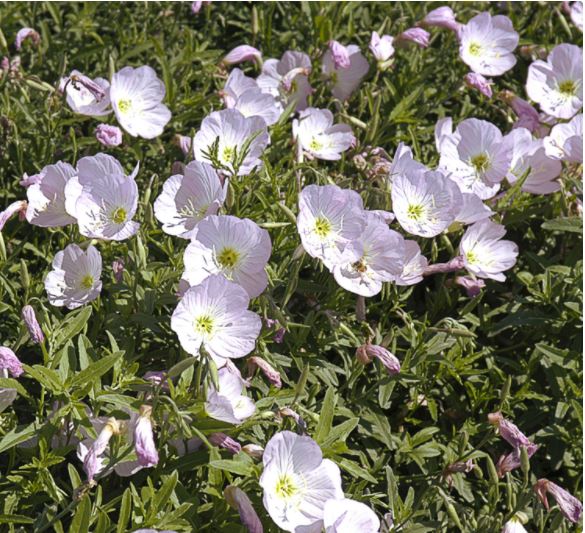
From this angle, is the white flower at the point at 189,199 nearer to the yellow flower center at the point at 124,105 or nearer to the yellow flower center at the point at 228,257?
the yellow flower center at the point at 228,257

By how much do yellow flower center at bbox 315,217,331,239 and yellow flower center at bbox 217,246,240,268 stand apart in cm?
21

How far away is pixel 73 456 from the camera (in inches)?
85.2

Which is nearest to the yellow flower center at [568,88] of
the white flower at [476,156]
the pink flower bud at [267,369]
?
the white flower at [476,156]

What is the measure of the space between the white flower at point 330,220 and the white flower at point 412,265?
0.22 metres

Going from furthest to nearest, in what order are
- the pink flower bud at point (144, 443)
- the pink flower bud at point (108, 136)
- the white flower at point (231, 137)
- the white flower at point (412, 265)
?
the pink flower bud at point (108, 136), the white flower at point (231, 137), the white flower at point (412, 265), the pink flower bud at point (144, 443)

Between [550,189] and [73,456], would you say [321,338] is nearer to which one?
[73,456]

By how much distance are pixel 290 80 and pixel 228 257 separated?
108 cm

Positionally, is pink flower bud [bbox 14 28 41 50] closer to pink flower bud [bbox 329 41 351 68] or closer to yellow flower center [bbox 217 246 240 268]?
pink flower bud [bbox 329 41 351 68]

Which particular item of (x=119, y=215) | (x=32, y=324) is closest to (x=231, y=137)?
(x=119, y=215)

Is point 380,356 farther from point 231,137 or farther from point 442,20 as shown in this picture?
point 442,20

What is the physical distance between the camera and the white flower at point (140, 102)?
2.77 metres

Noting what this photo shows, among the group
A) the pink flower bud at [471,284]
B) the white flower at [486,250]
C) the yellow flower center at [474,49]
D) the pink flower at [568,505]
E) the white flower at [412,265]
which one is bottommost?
the pink flower at [568,505]

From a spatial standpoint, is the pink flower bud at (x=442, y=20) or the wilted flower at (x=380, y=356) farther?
the pink flower bud at (x=442, y=20)

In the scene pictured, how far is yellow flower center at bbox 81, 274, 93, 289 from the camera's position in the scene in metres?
2.22
